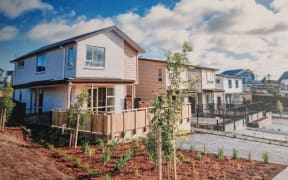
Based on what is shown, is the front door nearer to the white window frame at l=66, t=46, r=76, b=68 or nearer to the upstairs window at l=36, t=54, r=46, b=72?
the upstairs window at l=36, t=54, r=46, b=72

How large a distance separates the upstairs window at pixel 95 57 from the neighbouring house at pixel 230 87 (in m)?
24.2

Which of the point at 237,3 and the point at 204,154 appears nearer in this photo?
the point at 204,154

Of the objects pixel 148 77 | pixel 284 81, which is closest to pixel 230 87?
pixel 148 77

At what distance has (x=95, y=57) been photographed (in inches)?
621

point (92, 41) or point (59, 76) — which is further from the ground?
point (92, 41)

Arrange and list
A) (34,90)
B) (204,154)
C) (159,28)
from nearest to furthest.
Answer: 1. (204,154)
2. (159,28)
3. (34,90)

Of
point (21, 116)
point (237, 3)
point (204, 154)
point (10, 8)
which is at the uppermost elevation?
point (237, 3)

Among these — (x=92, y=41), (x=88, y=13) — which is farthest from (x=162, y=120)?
(x=92, y=41)

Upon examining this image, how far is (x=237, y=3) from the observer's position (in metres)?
10.7

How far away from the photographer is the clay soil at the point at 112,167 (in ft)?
19.4

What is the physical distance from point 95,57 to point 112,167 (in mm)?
10946

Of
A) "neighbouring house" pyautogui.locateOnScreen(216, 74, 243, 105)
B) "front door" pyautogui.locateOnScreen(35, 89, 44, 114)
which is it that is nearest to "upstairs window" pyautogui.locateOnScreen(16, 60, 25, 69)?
"front door" pyautogui.locateOnScreen(35, 89, 44, 114)

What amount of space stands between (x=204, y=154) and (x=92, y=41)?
12.1m

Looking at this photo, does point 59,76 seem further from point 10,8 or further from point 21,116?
point 10,8
